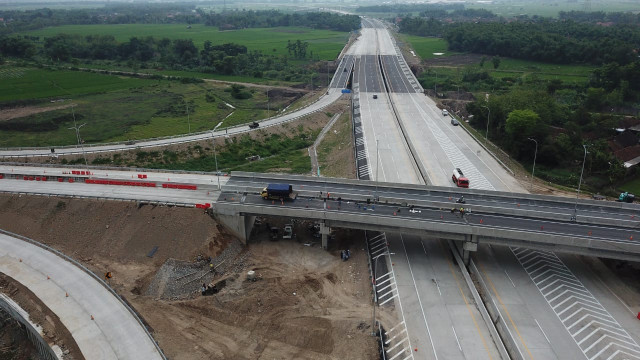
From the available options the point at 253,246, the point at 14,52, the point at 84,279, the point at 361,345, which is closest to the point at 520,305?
the point at 361,345

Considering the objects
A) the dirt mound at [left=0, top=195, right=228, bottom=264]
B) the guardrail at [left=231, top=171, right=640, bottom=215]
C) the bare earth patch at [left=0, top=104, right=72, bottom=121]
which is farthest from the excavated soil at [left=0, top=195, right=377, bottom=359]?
the bare earth patch at [left=0, top=104, right=72, bottom=121]

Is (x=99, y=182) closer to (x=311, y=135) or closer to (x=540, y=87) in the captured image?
(x=311, y=135)

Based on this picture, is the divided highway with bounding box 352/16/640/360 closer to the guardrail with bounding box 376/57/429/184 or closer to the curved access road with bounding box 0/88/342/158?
the guardrail with bounding box 376/57/429/184

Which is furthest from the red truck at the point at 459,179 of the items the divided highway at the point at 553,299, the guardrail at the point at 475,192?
the guardrail at the point at 475,192

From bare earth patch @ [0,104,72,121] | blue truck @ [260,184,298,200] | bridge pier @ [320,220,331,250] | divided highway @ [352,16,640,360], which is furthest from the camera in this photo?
bare earth patch @ [0,104,72,121]

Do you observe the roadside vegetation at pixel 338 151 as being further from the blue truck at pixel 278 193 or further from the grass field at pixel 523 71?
the grass field at pixel 523 71

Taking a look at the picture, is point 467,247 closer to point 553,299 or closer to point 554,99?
point 553,299
